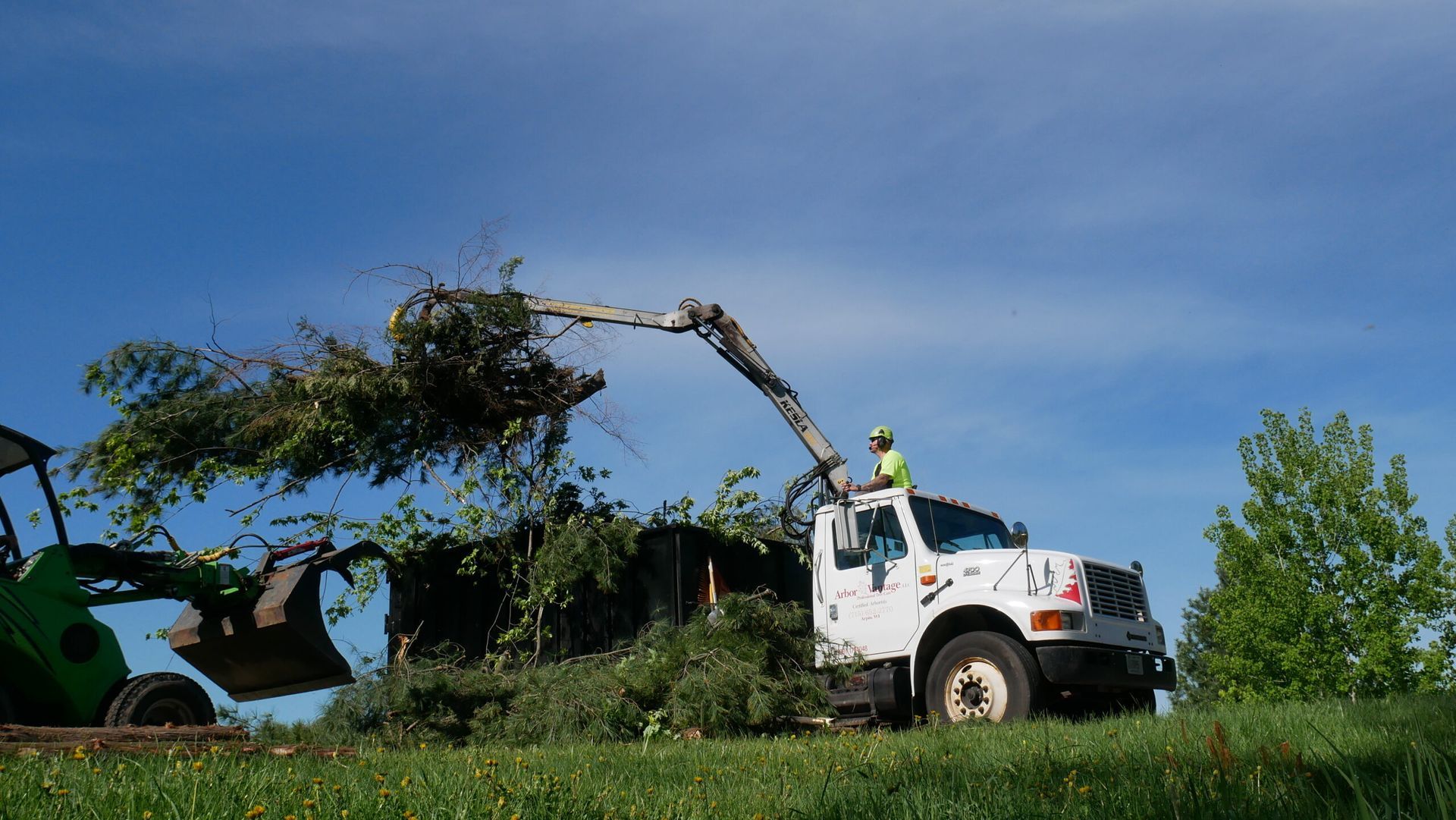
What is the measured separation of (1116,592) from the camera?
1042cm

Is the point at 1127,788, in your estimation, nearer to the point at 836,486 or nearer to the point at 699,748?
the point at 699,748

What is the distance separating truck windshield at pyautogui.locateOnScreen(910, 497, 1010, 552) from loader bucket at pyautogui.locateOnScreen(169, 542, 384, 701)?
5692mm

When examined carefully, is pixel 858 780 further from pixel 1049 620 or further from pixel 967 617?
pixel 967 617

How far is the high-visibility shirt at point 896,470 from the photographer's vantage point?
11.4 metres

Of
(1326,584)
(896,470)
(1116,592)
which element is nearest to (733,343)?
(896,470)

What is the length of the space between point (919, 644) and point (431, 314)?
25.8 feet

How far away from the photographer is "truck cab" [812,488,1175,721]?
956cm

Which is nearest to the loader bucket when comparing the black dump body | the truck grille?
the black dump body

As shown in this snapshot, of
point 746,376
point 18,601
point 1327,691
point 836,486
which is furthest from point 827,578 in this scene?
point 1327,691

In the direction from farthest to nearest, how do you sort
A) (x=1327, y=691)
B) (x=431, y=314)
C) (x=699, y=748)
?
1. (x=1327, y=691)
2. (x=431, y=314)
3. (x=699, y=748)

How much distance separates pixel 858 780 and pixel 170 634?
26.7 ft

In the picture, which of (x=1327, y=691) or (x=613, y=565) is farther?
(x=1327, y=691)

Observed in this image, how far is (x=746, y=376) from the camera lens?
1468 centimetres

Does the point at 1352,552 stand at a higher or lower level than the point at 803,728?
higher
